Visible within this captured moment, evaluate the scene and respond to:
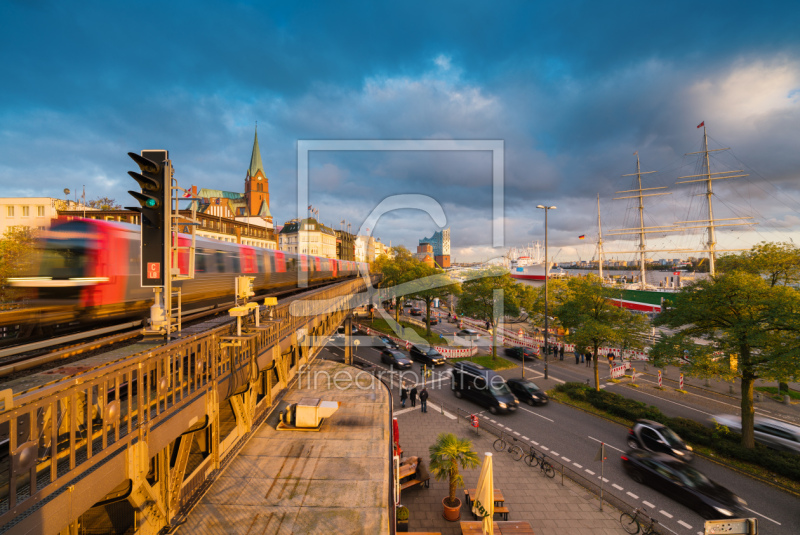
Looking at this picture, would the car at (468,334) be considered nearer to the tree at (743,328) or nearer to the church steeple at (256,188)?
the tree at (743,328)

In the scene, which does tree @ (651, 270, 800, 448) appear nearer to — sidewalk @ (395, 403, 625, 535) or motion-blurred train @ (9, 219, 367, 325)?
sidewalk @ (395, 403, 625, 535)

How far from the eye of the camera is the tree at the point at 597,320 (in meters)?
Answer: 21.4

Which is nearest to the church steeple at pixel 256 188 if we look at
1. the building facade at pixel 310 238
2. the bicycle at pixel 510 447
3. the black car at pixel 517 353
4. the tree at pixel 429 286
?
the building facade at pixel 310 238

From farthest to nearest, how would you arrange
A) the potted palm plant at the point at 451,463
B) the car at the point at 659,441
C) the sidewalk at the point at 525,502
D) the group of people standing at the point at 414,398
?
the group of people standing at the point at 414,398 < the car at the point at 659,441 < the potted palm plant at the point at 451,463 < the sidewalk at the point at 525,502

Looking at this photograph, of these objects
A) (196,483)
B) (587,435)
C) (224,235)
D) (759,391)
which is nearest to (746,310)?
(587,435)

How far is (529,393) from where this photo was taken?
2091 centimetres

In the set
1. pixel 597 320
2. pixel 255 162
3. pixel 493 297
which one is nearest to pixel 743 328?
pixel 597 320

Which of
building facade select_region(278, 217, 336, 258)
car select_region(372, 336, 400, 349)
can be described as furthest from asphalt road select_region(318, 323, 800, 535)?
building facade select_region(278, 217, 336, 258)

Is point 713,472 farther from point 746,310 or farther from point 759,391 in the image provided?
point 759,391

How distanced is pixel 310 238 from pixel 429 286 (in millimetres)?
60572

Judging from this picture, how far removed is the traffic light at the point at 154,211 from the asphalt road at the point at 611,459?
51.5ft

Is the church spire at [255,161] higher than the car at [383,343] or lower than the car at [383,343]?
higher

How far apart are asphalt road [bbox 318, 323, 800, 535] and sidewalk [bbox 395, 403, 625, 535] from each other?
913 millimetres

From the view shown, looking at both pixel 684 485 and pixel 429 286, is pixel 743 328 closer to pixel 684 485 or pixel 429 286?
pixel 684 485
